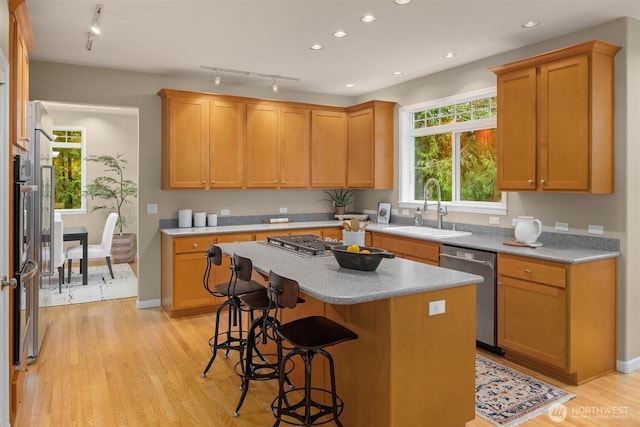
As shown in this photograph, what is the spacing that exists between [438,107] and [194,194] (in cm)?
304

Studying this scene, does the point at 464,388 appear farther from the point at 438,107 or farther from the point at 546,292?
the point at 438,107

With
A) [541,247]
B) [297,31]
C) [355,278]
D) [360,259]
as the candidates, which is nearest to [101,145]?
[297,31]

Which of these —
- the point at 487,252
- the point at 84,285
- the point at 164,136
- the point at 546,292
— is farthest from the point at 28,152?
the point at 546,292

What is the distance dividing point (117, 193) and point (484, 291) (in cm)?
694

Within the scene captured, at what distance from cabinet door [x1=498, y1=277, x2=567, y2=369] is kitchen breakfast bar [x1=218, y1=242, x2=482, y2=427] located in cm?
109

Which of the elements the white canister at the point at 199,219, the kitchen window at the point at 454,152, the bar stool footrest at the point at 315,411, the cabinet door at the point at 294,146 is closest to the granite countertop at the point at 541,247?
the white canister at the point at 199,219

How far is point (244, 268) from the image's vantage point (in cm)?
285

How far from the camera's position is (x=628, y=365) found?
3.49 meters

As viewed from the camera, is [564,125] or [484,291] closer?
[564,125]

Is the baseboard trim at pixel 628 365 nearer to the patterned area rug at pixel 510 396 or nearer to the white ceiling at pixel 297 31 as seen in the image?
the patterned area rug at pixel 510 396

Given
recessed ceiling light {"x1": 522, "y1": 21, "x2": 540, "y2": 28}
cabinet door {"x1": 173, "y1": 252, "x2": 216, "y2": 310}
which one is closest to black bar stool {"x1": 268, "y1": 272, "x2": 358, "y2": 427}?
cabinet door {"x1": 173, "y1": 252, "x2": 216, "y2": 310}

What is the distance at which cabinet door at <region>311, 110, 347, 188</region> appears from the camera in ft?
19.7

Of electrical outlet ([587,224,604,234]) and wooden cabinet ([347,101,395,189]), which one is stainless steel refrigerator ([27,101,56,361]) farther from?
electrical outlet ([587,224,604,234])

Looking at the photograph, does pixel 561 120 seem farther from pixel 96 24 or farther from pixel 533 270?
pixel 96 24
